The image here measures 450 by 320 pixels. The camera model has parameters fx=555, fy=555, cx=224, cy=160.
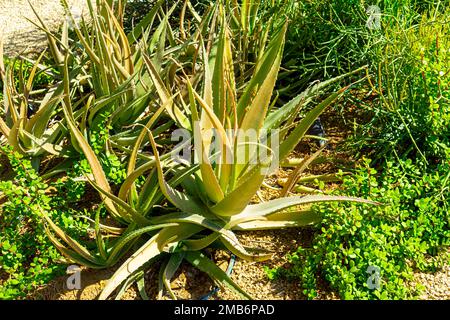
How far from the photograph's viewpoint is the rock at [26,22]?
Result: 2.99 m

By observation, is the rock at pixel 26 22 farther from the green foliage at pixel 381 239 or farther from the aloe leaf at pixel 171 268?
the green foliage at pixel 381 239

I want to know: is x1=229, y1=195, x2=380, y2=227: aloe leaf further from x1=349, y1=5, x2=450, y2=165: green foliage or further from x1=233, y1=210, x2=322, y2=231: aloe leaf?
x1=349, y1=5, x2=450, y2=165: green foliage

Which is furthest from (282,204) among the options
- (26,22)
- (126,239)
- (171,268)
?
(26,22)

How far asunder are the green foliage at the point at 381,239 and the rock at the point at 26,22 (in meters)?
1.79

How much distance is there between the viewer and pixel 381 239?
5.98 ft

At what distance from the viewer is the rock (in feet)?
9.82

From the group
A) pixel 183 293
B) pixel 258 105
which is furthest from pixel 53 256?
pixel 258 105

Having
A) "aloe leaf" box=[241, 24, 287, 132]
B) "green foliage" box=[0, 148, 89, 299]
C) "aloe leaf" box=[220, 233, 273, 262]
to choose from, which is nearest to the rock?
"green foliage" box=[0, 148, 89, 299]

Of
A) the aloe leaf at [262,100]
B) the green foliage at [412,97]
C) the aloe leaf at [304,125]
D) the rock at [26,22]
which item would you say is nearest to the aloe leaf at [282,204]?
the aloe leaf at [304,125]

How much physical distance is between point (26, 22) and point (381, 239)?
2.34 metres

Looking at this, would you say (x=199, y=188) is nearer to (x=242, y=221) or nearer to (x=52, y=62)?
(x=242, y=221)

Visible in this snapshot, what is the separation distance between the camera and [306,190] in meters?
2.15

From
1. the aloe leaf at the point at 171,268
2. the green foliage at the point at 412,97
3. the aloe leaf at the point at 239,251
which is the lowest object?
the aloe leaf at the point at 171,268

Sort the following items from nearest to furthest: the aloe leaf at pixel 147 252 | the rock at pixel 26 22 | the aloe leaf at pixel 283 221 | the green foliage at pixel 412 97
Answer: the aloe leaf at pixel 147 252 → the aloe leaf at pixel 283 221 → the green foliage at pixel 412 97 → the rock at pixel 26 22
